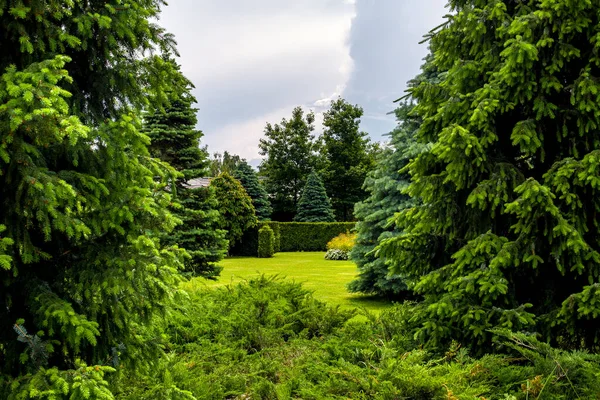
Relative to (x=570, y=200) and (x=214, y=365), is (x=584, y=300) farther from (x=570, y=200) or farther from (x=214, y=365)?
(x=214, y=365)

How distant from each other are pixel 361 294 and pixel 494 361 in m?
6.54

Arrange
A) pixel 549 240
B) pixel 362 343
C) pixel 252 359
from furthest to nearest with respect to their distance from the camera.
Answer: pixel 252 359 < pixel 362 343 < pixel 549 240

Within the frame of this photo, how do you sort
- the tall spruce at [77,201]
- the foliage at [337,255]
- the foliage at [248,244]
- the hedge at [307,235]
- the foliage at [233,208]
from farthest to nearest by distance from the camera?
the hedge at [307,235], the foliage at [248,244], the foliage at [233,208], the foliage at [337,255], the tall spruce at [77,201]

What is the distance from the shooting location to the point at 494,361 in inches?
132

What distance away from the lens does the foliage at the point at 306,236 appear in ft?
82.9

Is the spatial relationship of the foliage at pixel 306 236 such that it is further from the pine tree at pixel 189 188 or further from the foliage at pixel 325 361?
the foliage at pixel 325 361

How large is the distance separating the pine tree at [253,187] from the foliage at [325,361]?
74.0 feet

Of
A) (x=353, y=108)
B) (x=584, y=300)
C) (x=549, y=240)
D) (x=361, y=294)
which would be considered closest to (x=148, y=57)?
(x=549, y=240)

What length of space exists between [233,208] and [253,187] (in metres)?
7.23

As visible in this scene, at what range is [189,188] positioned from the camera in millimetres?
10984

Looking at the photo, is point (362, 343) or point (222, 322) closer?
point (362, 343)

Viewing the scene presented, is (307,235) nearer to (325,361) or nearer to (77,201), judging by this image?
(325,361)

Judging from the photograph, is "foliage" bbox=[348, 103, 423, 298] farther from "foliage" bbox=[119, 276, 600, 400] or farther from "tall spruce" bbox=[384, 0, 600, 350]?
"tall spruce" bbox=[384, 0, 600, 350]

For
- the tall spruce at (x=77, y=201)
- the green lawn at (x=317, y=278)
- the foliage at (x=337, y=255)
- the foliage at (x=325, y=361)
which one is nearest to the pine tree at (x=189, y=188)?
the green lawn at (x=317, y=278)
